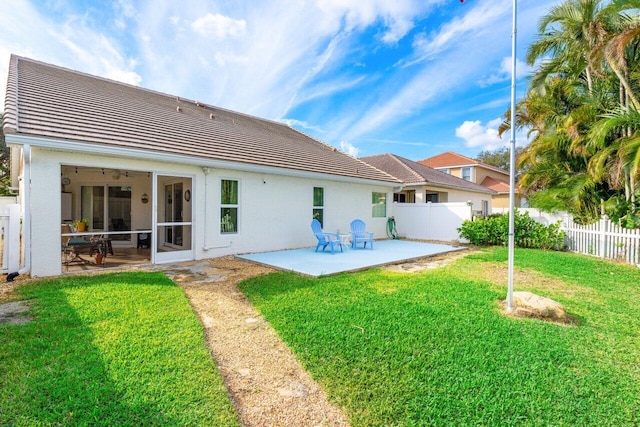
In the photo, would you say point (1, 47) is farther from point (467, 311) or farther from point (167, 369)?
point (467, 311)

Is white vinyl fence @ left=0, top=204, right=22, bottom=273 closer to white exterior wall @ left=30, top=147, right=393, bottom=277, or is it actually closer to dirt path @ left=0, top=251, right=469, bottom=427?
white exterior wall @ left=30, top=147, right=393, bottom=277

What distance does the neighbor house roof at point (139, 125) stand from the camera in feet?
23.7

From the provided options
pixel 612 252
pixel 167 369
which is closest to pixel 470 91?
pixel 612 252

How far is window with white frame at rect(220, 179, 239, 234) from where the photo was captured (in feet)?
31.6

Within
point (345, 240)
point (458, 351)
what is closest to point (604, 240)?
point (345, 240)

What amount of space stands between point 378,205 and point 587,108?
8718 millimetres

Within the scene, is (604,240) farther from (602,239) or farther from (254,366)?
(254,366)

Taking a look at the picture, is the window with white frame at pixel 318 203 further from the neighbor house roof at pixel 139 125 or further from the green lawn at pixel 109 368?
the green lawn at pixel 109 368

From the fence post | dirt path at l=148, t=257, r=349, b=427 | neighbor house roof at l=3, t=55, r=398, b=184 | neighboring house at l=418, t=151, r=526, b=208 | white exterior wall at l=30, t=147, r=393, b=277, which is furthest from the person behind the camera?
neighboring house at l=418, t=151, r=526, b=208

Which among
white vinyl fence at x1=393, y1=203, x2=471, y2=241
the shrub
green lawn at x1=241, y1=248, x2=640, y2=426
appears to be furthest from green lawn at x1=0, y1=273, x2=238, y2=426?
white vinyl fence at x1=393, y1=203, x2=471, y2=241

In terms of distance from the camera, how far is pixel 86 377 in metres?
2.91

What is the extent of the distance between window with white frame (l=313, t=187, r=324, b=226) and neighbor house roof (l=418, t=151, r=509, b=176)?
24383 mm

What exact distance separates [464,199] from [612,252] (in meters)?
13.7

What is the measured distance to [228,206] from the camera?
9.73 m
